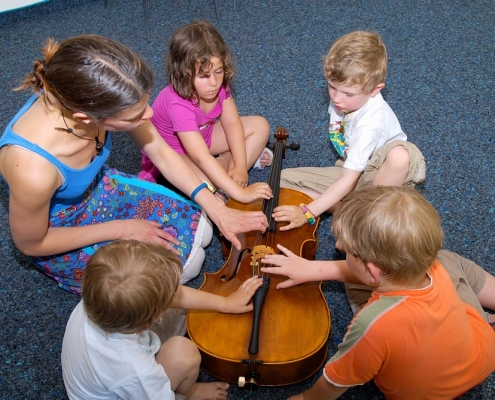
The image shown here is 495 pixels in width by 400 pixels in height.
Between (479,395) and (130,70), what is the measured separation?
1.28 m

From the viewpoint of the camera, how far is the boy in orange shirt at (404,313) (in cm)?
107

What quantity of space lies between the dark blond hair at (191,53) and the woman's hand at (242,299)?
2.30ft

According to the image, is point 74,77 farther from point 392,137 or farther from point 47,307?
point 392,137

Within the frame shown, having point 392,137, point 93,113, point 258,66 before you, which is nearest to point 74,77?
point 93,113

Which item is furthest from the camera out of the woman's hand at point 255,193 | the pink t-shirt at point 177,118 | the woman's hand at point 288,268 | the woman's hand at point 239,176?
the woman's hand at point 239,176

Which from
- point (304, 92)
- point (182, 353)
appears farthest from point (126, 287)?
point (304, 92)

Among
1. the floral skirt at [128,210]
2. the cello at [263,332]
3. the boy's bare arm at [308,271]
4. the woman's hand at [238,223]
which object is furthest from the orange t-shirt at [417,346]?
the floral skirt at [128,210]

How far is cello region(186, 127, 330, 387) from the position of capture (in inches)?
51.6

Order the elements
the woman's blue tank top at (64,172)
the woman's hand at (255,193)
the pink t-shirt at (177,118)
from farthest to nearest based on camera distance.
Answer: the pink t-shirt at (177,118), the woman's hand at (255,193), the woman's blue tank top at (64,172)

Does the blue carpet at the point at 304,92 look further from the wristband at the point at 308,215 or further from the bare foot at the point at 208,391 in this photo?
the wristband at the point at 308,215

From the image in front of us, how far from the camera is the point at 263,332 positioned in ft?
4.40

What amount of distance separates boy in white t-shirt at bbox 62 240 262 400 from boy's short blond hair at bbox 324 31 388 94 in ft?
2.70

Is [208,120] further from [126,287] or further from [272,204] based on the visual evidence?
[126,287]

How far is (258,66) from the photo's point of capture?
2580 millimetres
